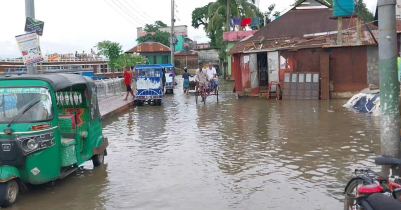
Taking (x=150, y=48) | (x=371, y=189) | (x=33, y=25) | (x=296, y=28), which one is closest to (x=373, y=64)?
(x=296, y=28)

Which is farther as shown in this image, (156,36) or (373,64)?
(156,36)

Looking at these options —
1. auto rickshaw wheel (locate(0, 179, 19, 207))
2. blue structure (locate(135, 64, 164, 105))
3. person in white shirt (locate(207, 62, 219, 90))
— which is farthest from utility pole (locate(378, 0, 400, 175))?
person in white shirt (locate(207, 62, 219, 90))

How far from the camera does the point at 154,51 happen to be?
6944 centimetres

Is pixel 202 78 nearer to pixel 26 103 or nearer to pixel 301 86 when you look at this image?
pixel 301 86

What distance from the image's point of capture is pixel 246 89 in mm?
23438

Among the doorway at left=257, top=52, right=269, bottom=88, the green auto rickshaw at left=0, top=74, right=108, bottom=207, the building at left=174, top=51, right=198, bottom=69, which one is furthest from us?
the building at left=174, top=51, right=198, bottom=69

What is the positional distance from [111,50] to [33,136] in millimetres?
50631

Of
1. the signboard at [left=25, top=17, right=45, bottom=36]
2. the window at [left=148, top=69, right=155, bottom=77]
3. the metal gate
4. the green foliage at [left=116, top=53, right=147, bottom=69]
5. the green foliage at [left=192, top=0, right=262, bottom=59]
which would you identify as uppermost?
the green foliage at [left=192, top=0, right=262, bottom=59]

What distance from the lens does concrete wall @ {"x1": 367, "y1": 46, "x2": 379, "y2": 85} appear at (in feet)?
66.4

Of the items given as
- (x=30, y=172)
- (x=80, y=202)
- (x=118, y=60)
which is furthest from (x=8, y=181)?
(x=118, y=60)

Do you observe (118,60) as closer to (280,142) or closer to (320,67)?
(320,67)

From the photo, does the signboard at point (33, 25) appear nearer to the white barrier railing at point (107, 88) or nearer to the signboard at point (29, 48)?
the signboard at point (29, 48)

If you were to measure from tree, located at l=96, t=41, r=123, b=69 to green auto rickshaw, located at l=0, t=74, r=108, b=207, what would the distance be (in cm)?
4852

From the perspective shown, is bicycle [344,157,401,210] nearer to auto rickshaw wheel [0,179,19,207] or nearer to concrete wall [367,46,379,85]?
auto rickshaw wheel [0,179,19,207]
